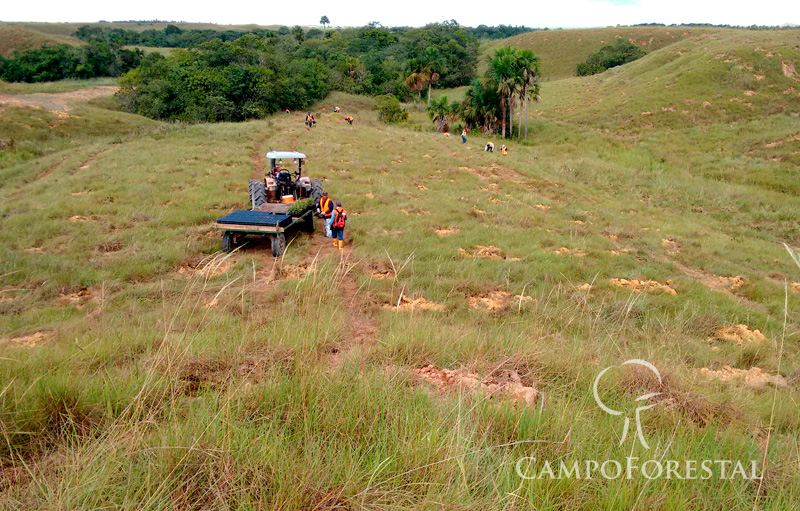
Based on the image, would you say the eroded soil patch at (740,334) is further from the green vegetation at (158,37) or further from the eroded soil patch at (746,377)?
the green vegetation at (158,37)

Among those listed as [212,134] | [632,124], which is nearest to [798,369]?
[212,134]

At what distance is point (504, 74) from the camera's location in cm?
3756

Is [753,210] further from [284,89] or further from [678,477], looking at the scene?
[284,89]

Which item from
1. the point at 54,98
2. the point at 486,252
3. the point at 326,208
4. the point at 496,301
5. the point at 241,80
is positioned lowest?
the point at 496,301

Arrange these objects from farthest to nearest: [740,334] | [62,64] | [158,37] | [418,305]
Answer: [158,37], [62,64], [740,334], [418,305]

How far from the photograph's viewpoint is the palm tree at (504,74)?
120 feet

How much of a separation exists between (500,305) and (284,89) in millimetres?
45706

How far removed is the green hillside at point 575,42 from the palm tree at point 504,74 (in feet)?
172

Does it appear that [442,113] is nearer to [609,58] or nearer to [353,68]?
[353,68]

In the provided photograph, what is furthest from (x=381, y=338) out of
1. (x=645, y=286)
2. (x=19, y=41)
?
(x=19, y=41)

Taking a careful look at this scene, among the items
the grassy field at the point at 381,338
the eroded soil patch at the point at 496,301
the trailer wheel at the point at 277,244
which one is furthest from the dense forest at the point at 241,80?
the eroded soil patch at the point at 496,301

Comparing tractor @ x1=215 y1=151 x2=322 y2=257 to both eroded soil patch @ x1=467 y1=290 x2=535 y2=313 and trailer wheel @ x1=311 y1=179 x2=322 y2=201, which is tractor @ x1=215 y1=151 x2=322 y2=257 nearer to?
trailer wheel @ x1=311 y1=179 x2=322 y2=201

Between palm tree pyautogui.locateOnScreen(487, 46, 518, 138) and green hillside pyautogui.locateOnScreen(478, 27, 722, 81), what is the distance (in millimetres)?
52375

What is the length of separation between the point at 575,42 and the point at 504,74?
74.0 metres
